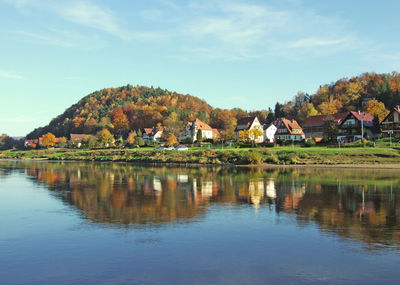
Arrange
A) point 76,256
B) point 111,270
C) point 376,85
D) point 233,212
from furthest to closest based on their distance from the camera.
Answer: point 376,85, point 233,212, point 76,256, point 111,270

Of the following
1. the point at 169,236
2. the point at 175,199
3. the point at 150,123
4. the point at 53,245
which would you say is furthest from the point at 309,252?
the point at 150,123

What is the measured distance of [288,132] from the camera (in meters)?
83.8

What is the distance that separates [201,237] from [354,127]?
65992 millimetres

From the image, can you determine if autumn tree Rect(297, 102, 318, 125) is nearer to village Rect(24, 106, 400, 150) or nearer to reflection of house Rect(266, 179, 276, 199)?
village Rect(24, 106, 400, 150)

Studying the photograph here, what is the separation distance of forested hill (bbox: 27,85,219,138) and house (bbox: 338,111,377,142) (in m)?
45.7

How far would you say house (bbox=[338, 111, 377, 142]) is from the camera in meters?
73.8

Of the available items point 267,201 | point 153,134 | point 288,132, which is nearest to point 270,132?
point 288,132

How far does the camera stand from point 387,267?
1256 cm

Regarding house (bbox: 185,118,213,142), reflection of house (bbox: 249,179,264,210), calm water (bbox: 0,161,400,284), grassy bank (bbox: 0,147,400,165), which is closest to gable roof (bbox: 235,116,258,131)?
house (bbox: 185,118,213,142)

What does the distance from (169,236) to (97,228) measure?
13.1 feet

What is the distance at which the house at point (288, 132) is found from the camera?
83.8 m

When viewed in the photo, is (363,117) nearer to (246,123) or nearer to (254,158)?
(246,123)

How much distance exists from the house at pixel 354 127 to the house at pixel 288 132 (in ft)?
34.4

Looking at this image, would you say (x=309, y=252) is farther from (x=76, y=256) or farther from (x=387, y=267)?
(x=76, y=256)
